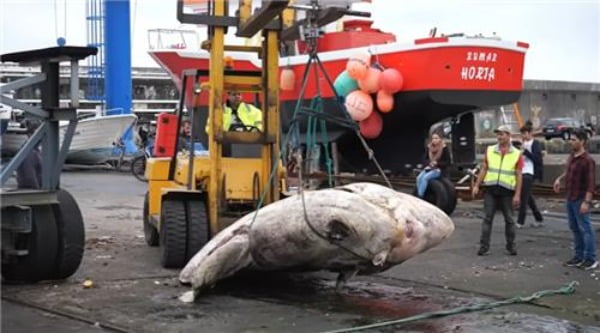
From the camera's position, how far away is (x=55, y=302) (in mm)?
7488

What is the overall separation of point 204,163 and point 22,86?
98.8 inches

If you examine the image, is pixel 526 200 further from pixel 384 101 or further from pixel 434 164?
pixel 384 101

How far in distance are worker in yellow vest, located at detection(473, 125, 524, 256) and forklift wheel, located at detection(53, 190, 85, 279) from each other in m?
4.74

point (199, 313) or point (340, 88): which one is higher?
point (340, 88)

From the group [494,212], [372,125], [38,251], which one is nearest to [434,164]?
[372,125]

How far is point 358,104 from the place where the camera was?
50.2ft

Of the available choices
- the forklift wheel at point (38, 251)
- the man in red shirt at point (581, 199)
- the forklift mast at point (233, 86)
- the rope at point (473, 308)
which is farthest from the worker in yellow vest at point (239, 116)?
the man in red shirt at point (581, 199)

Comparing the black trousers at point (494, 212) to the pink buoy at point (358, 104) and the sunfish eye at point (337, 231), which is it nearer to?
the sunfish eye at point (337, 231)

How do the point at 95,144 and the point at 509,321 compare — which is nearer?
the point at 509,321

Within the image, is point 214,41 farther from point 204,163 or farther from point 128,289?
point 128,289

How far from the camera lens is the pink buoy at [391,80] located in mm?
15273

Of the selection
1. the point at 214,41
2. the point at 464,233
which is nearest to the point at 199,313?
the point at 214,41

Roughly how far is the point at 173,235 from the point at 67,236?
1207 mm

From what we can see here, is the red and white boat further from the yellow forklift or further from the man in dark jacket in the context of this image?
the yellow forklift
